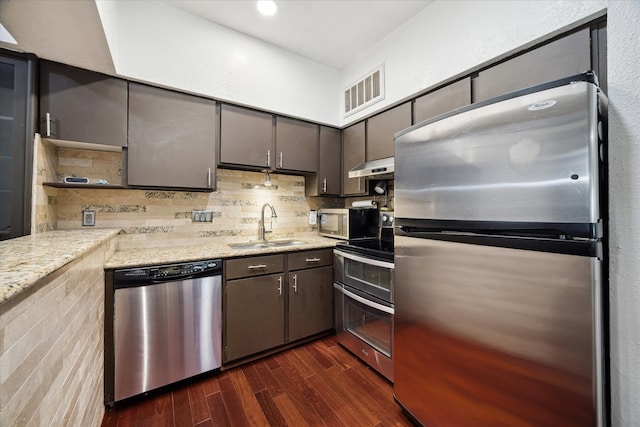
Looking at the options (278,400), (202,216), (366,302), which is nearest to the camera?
(278,400)

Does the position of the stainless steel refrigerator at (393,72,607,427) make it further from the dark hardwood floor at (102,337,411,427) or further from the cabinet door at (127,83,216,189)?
the cabinet door at (127,83,216,189)

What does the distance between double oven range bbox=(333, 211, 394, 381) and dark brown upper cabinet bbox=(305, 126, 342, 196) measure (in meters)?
0.68

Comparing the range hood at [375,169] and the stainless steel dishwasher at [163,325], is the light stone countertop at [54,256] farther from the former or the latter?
the range hood at [375,169]

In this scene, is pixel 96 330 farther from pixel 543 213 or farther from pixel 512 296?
pixel 543 213

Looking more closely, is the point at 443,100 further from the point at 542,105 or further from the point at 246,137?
the point at 246,137

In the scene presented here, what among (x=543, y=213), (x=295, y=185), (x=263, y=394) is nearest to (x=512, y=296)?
(x=543, y=213)

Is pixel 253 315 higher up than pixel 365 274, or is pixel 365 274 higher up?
pixel 365 274

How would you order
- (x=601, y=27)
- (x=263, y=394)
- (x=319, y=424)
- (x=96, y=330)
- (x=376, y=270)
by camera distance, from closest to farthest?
(x=601, y=27)
(x=96, y=330)
(x=319, y=424)
(x=263, y=394)
(x=376, y=270)

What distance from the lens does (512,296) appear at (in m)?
0.98

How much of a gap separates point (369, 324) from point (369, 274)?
0.39m

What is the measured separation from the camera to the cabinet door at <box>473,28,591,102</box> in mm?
1229

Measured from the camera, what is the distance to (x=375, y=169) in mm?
2262

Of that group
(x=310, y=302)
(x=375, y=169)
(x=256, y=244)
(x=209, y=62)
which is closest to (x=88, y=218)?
(x=256, y=244)

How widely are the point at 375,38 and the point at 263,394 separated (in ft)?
9.84
